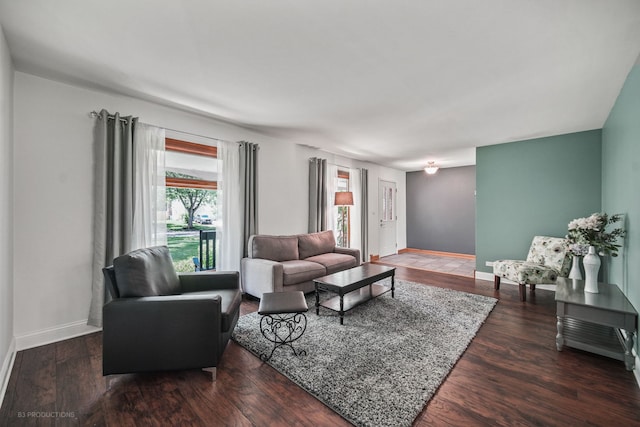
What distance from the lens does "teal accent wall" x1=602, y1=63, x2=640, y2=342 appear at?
7.22 feet

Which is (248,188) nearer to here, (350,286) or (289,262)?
(289,262)

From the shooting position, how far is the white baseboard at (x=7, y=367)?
72.4 inches

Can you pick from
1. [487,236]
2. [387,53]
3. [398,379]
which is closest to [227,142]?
[387,53]

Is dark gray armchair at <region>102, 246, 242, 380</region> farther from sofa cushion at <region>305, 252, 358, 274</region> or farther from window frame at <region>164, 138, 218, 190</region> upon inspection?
sofa cushion at <region>305, 252, 358, 274</region>

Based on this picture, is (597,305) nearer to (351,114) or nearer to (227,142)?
(351,114)

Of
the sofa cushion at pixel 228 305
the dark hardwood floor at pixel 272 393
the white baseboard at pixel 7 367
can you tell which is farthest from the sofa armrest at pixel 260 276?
the white baseboard at pixel 7 367

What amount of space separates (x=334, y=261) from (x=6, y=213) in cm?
352

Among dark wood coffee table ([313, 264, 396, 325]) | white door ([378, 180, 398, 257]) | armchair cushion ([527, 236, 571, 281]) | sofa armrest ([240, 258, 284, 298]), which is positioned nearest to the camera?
dark wood coffee table ([313, 264, 396, 325])

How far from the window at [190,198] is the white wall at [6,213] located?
4.45 feet

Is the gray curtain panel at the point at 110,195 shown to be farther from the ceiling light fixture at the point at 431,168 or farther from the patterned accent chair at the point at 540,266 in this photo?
the ceiling light fixture at the point at 431,168

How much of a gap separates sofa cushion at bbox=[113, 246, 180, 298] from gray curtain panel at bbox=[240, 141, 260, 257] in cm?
156

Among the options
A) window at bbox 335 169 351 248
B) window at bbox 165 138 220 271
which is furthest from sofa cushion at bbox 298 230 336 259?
window at bbox 165 138 220 271

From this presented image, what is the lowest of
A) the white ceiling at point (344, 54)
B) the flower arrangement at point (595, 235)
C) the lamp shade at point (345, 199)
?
the flower arrangement at point (595, 235)

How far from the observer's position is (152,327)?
190 cm
